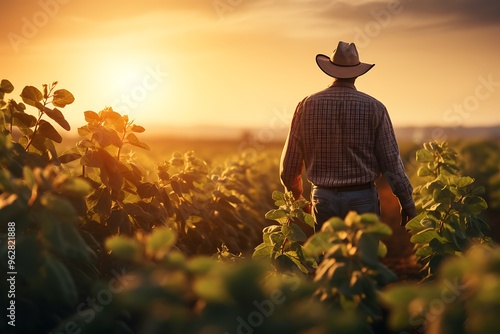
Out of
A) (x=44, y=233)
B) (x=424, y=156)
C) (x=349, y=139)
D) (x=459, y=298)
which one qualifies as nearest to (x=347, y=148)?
(x=349, y=139)

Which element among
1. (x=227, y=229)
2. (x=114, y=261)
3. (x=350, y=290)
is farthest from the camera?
(x=227, y=229)

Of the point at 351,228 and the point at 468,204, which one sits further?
the point at 468,204

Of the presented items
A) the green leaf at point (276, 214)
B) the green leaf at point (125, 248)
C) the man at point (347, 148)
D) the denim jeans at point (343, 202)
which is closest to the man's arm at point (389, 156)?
the man at point (347, 148)

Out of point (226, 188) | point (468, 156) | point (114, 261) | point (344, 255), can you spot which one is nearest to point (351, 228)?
point (344, 255)

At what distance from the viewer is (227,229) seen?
6.20 m

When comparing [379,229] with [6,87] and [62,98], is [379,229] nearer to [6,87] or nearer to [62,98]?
[62,98]

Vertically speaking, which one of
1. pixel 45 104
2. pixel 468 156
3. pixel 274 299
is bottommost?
pixel 468 156

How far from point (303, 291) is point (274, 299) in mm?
135

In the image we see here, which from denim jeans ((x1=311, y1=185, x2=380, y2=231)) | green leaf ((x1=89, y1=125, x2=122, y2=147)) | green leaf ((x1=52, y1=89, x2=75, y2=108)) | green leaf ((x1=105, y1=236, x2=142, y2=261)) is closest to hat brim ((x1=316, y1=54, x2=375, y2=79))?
denim jeans ((x1=311, y1=185, x2=380, y2=231))

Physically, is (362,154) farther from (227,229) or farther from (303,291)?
(303,291)

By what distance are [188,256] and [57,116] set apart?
4.91 feet

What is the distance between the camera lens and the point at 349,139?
16.1 feet

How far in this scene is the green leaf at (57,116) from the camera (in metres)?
4.12

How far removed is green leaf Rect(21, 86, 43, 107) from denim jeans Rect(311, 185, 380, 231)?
194cm
